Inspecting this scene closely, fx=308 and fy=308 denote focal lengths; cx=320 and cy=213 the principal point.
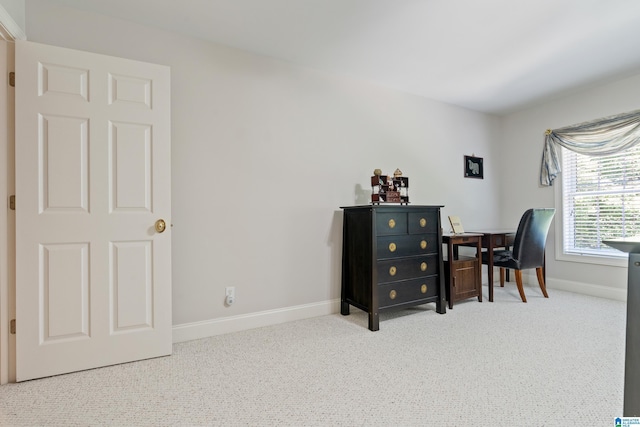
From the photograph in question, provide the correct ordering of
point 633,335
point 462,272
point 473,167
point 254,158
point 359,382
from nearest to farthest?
point 633,335
point 359,382
point 254,158
point 462,272
point 473,167

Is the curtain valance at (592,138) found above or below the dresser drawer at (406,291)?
above

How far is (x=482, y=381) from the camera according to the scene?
1.69 meters

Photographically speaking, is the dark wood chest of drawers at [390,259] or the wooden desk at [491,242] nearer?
the dark wood chest of drawers at [390,259]

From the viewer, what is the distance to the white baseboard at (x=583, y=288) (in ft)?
10.5

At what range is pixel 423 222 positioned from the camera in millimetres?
2807

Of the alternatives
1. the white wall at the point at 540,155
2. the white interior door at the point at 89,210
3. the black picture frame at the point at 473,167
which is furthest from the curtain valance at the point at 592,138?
the white interior door at the point at 89,210

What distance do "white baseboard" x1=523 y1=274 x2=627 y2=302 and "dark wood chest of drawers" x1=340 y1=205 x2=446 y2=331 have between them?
1916 millimetres

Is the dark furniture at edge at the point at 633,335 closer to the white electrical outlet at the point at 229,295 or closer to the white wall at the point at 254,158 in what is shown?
the white wall at the point at 254,158

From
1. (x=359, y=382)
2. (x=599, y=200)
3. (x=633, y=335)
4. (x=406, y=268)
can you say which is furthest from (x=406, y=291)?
(x=599, y=200)

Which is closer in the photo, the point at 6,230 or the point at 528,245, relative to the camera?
→ the point at 6,230

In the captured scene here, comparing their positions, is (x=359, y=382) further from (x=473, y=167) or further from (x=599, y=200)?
(x=599, y=200)

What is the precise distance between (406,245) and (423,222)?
0.29 m

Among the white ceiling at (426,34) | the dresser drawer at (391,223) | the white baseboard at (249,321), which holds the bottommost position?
the white baseboard at (249,321)

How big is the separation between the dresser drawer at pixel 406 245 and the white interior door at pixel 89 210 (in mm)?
1627
